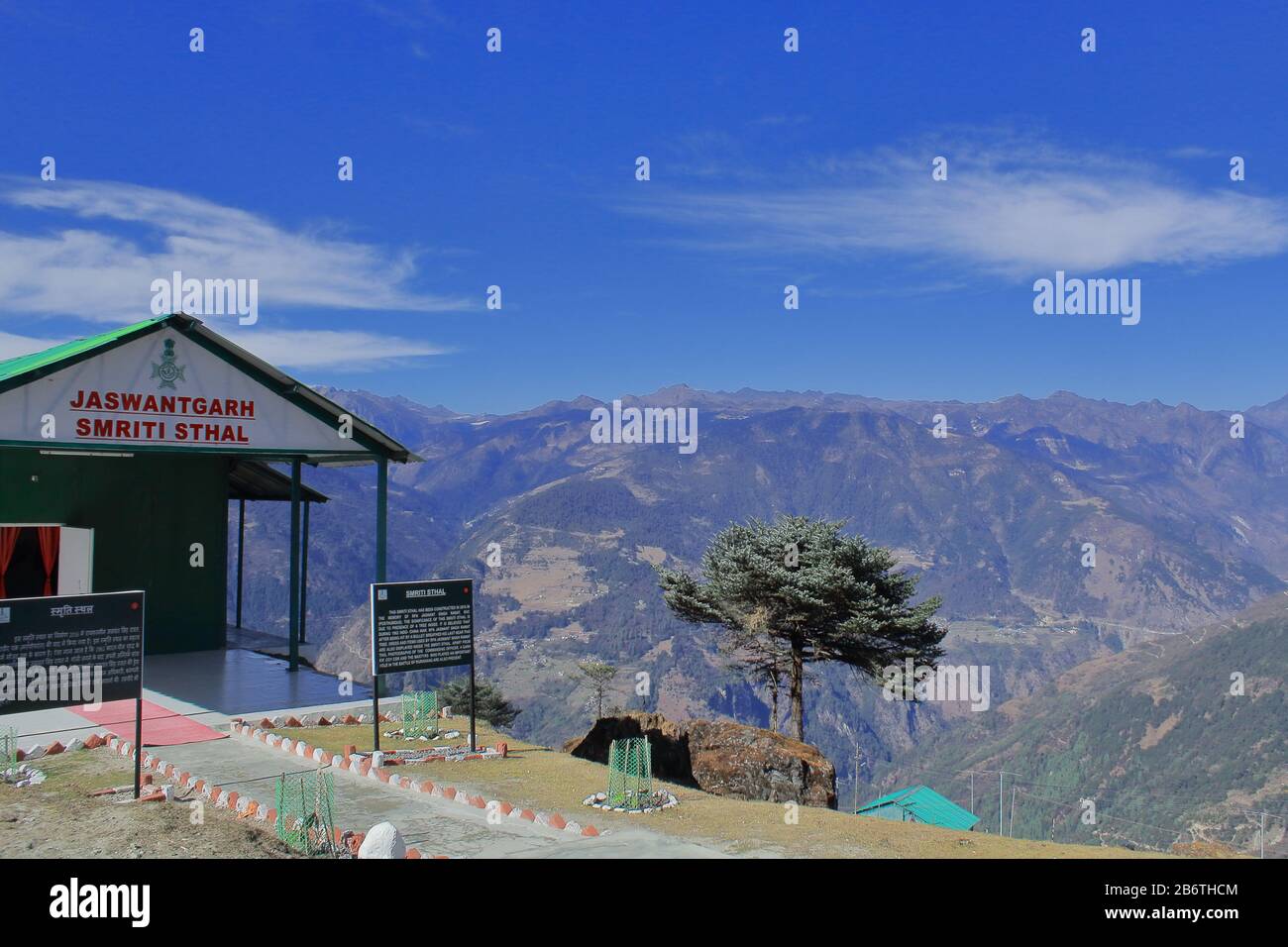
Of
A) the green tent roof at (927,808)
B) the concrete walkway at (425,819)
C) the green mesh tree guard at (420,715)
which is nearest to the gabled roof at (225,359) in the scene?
the green mesh tree guard at (420,715)

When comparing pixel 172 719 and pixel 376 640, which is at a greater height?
pixel 376 640

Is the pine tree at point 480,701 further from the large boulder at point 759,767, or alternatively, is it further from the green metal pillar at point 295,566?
the large boulder at point 759,767

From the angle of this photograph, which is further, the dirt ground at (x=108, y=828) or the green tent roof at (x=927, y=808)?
the green tent roof at (x=927, y=808)

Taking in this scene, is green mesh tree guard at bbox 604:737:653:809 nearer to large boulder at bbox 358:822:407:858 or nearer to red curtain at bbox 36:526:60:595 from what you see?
large boulder at bbox 358:822:407:858

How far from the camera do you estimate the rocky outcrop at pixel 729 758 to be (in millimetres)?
19281

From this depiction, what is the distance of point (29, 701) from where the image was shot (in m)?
10.5

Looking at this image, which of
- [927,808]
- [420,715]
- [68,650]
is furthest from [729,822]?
[927,808]

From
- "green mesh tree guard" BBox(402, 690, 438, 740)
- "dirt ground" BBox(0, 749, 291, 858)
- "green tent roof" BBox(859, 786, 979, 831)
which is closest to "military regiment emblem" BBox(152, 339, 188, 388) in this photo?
"green mesh tree guard" BBox(402, 690, 438, 740)

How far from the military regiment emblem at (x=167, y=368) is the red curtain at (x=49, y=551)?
17.1ft

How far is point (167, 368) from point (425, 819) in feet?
34.7
